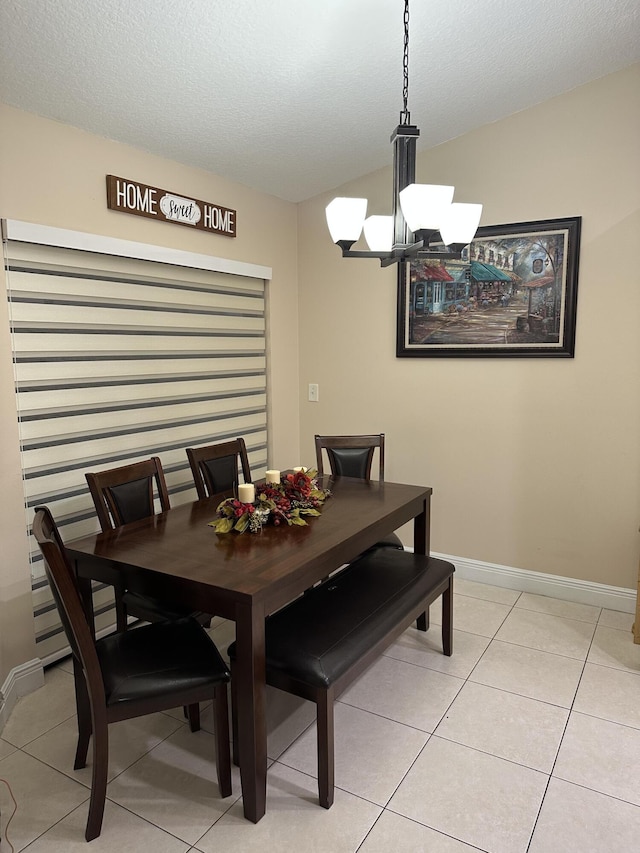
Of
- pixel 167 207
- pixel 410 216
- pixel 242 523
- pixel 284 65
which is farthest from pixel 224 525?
pixel 284 65

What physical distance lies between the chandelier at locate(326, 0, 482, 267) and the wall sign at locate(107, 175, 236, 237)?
1188mm

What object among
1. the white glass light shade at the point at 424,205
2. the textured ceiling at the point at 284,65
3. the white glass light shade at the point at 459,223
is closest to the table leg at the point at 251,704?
the white glass light shade at the point at 424,205

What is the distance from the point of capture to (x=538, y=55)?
266cm

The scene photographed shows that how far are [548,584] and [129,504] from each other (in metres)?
2.44

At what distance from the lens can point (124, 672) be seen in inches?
70.2

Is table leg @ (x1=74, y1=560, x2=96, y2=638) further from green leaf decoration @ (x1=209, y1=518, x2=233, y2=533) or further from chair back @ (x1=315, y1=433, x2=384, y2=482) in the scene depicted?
chair back @ (x1=315, y1=433, x2=384, y2=482)

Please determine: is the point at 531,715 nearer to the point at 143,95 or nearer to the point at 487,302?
the point at 487,302

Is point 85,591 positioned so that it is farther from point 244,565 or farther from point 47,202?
point 47,202

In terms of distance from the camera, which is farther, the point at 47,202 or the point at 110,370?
the point at 110,370

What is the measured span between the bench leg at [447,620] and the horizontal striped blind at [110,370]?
1.53 m

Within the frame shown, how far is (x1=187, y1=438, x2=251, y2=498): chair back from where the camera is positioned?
2.93m

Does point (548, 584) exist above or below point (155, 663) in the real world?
below

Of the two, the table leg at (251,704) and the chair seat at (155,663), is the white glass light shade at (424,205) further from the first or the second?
the chair seat at (155,663)

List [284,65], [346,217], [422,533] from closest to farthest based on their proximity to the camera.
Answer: [346,217] < [284,65] < [422,533]
